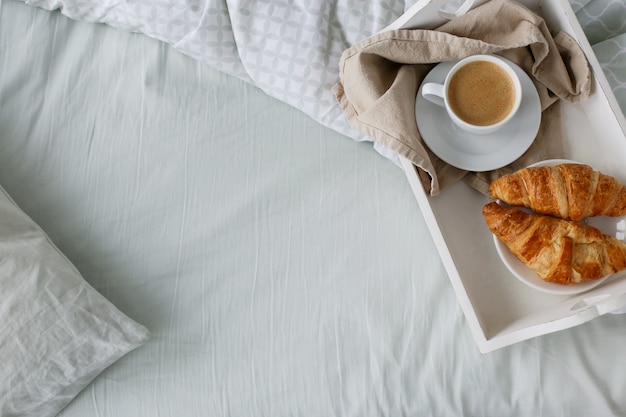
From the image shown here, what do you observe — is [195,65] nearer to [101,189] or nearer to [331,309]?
[101,189]

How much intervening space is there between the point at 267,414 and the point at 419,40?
2.02 ft

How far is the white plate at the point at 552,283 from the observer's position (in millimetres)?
771

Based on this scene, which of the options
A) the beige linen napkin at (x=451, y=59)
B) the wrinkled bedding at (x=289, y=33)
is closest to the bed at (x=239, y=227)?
the wrinkled bedding at (x=289, y=33)

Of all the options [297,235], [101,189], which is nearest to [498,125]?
[297,235]

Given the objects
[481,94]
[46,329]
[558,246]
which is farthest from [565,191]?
[46,329]

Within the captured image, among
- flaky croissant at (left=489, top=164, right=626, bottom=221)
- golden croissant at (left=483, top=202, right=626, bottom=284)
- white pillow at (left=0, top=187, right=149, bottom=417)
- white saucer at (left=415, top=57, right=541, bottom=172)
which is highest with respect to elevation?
white saucer at (left=415, top=57, right=541, bottom=172)

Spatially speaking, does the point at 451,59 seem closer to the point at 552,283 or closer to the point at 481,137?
the point at 481,137

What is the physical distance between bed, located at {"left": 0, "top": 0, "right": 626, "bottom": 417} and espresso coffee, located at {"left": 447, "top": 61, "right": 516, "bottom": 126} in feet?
0.63

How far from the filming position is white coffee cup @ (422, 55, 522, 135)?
803mm

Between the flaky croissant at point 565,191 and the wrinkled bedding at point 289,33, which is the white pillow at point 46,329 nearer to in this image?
the wrinkled bedding at point 289,33

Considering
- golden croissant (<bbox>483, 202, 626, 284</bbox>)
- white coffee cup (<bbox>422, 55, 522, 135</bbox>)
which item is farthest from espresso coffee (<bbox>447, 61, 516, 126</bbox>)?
golden croissant (<bbox>483, 202, 626, 284</bbox>)

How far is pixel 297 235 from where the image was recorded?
95 centimetres

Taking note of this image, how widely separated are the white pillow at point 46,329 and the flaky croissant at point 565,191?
0.59 m

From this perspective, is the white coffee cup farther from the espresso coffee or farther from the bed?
the bed
